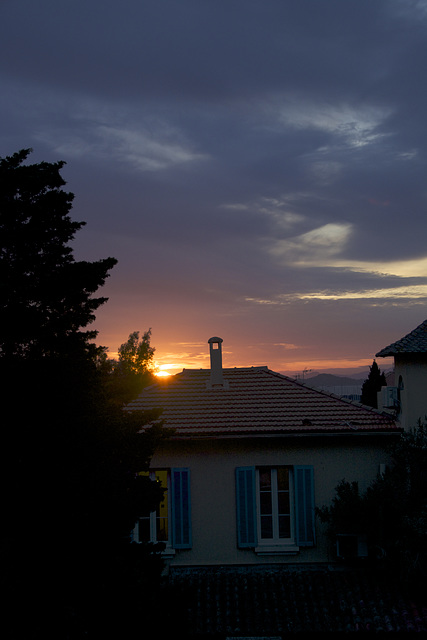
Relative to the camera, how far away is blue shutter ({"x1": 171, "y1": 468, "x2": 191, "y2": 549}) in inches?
512

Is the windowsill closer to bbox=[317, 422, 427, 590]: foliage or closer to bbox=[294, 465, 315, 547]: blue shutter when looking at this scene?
bbox=[294, 465, 315, 547]: blue shutter

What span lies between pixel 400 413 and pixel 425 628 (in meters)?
4.68

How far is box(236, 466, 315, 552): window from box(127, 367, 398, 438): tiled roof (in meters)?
1.06

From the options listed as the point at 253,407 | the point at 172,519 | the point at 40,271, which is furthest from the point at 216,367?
the point at 40,271

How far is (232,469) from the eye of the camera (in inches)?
524

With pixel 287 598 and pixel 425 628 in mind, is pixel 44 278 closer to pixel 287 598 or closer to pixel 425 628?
pixel 287 598

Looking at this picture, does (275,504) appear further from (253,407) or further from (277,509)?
(253,407)

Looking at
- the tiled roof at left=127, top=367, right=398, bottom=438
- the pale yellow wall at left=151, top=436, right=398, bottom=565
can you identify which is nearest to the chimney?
the tiled roof at left=127, top=367, right=398, bottom=438

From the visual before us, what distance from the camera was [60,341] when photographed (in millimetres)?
8805

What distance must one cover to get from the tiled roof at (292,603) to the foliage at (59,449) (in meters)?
3.10

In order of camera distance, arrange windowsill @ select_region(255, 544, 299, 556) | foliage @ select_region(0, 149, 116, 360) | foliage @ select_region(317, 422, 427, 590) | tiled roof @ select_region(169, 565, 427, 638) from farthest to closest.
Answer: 1. windowsill @ select_region(255, 544, 299, 556)
2. foliage @ select_region(317, 422, 427, 590)
3. tiled roof @ select_region(169, 565, 427, 638)
4. foliage @ select_region(0, 149, 116, 360)

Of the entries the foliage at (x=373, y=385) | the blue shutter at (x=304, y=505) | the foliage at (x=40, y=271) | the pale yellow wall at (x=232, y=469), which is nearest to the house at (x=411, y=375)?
the pale yellow wall at (x=232, y=469)

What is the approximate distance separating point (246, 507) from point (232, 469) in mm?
935

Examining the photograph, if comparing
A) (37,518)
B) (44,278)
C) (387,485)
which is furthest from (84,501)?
(387,485)
